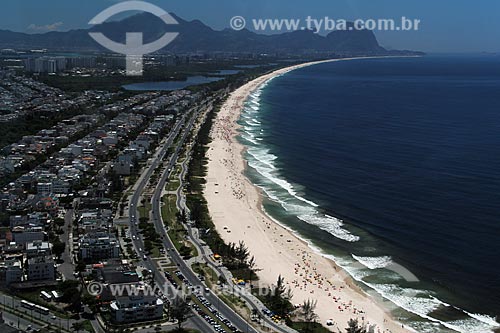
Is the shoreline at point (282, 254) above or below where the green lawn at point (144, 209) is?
below

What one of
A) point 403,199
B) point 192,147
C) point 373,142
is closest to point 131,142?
point 192,147

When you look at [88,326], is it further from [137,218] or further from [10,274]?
[137,218]

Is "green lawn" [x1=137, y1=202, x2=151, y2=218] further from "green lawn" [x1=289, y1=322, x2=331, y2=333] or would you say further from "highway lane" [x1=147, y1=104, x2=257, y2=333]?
"green lawn" [x1=289, y1=322, x2=331, y2=333]

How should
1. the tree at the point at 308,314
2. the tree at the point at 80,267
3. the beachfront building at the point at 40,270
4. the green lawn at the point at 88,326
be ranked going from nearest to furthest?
the green lawn at the point at 88,326, the tree at the point at 308,314, the beachfront building at the point at 40,270, the tree at the point at 80,267

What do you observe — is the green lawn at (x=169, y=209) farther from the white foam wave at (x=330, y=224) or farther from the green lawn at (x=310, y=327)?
the green lawn at (x=310, y=327)

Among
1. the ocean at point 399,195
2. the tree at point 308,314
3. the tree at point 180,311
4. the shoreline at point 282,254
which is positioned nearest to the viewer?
the tree at point 180,311

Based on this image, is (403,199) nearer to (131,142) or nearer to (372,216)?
(372,216)

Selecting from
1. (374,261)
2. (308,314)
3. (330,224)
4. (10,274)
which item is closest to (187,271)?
(308,314)

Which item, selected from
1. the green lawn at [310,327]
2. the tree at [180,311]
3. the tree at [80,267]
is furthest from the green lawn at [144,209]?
the green lawn at [310,327]
